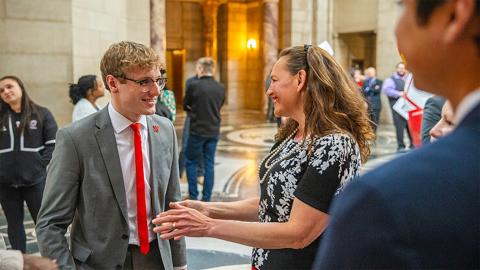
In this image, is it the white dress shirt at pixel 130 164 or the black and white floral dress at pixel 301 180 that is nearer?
the black and white floral dress at pixel 301 180

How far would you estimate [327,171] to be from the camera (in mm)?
1924

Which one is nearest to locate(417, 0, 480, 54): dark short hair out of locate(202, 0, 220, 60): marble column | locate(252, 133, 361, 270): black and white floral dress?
locate(252, 133, 361, 270): black and white floral dress

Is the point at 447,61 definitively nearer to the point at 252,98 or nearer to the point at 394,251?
the point at 394,251

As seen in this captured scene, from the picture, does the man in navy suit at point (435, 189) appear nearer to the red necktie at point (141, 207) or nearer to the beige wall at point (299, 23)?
the red necktie at point (141, 207)

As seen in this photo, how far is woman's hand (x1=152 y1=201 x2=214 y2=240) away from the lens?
74.5 inches

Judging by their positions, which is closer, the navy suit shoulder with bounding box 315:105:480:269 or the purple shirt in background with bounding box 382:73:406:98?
the navy suit shoulder with bounding box 315:105:480:269

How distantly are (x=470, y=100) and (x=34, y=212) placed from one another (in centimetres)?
438

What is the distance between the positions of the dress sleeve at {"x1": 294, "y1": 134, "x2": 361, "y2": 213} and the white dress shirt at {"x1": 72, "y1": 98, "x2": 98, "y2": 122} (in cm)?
352

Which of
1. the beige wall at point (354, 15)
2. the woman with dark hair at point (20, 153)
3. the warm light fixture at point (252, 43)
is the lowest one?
the woman with dark hair at point (20, 153)

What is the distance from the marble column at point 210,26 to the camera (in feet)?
72.7

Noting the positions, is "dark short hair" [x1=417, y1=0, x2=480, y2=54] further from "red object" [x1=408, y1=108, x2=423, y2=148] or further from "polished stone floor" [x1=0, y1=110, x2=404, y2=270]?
"red object" [x1=408, y1=108, x2=423, y2=148]

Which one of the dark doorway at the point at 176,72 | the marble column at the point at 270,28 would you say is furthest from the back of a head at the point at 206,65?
the dark doorway at the point at 176,72

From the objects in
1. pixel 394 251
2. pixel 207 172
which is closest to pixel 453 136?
pixel 394 251

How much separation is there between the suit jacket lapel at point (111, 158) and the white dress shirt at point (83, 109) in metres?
2.96
